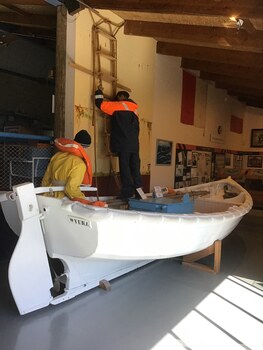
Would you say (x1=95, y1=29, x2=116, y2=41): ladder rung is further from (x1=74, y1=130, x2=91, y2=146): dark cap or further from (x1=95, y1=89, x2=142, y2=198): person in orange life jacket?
(x1=74, y1=130, x2=91, y2=146): dark cap

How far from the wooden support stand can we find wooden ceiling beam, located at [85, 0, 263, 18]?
2.40 metres

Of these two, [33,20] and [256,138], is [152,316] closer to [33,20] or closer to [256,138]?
[33,20]

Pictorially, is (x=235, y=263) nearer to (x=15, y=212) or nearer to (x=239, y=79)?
(x=15, y=212)

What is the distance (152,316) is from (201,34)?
3.70 metres

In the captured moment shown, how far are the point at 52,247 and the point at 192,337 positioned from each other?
3.97 ft

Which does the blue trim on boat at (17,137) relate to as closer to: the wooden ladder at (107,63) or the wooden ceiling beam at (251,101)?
the wooden ladder at (107,63)

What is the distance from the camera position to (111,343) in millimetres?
2039

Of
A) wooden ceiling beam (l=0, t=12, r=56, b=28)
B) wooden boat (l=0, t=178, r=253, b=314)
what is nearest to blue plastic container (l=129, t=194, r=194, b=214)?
wooden boat (l=0, t=178, r=253, b=314)

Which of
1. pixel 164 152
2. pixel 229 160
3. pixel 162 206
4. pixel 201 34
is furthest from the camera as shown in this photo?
pixel 229 160

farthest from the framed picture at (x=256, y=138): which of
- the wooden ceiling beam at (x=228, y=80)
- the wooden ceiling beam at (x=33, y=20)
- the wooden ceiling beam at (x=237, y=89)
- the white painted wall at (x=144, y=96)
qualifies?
the wooden ceiling beam at (x=33, y=20)

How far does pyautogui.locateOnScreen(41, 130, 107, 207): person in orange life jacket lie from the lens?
2.77m

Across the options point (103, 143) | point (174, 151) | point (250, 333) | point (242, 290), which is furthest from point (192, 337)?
point (174, 151)

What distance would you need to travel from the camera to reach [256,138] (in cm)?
1035

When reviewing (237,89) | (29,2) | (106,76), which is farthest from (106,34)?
(237,89)
